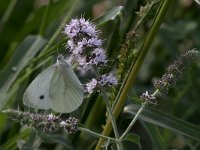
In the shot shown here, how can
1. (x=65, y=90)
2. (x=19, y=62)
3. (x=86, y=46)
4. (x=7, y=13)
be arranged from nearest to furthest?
1. (x=86, y=46)
2. (x=65, y=90)
3. (x=19, y=62)
4. (x=7, y=13)

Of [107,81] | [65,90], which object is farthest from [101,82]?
[65,90]

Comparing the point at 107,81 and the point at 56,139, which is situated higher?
the point at 107,81

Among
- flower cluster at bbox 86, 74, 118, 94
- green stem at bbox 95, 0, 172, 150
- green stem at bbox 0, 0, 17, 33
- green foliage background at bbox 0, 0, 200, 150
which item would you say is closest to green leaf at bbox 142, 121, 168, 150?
green foliage background at bbox 0, 0, 200, 150

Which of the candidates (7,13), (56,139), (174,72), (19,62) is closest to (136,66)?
(174,72)

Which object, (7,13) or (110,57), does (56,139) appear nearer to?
(110,57)

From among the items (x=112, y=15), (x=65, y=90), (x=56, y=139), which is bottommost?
(x=56, y=139)

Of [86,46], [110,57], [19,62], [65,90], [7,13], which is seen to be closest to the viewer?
[86,46]

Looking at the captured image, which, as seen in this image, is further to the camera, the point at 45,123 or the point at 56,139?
the point at 56,139

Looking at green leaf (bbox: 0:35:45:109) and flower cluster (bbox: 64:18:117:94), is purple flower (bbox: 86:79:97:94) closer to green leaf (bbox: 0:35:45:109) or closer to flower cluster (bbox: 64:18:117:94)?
flower cluster (bbox: 64:18:117:94)
